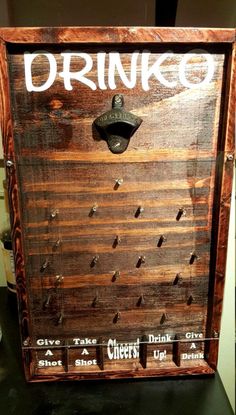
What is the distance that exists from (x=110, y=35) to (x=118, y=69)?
56mm

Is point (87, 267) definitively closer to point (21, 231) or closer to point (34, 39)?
point (21, 231)

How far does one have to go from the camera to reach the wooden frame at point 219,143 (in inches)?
24.2

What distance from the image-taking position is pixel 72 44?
2.05 feet

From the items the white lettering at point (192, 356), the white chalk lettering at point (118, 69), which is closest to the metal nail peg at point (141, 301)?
the white lettering at point (192, 356)

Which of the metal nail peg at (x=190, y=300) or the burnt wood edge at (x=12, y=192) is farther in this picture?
the metal nail peg at (x=190, y=300)

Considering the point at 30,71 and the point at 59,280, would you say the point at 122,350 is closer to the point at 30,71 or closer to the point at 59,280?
the point at 59,280

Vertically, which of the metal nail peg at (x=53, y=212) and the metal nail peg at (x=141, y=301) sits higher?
the metal nail peg at (x=53, y=212)

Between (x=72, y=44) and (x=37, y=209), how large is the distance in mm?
301

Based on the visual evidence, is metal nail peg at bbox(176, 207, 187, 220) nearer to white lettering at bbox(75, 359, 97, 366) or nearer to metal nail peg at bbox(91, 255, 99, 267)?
metal nail peg at bbox(91, 255, 99, 267)

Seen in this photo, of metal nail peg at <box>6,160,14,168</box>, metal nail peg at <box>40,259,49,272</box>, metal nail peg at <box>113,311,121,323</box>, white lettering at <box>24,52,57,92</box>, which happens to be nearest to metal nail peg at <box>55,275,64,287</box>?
metal nail peg at <box>40,259,49,272</box>

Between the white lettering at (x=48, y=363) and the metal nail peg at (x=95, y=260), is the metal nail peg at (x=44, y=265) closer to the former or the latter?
the metal nail peg at (x=95, y=260)

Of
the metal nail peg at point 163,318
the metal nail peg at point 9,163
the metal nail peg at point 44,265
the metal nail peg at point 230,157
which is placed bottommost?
the metal nail peg at point 163,318

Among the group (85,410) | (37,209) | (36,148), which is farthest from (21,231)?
(85,410)

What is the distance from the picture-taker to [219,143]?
0.69 m
